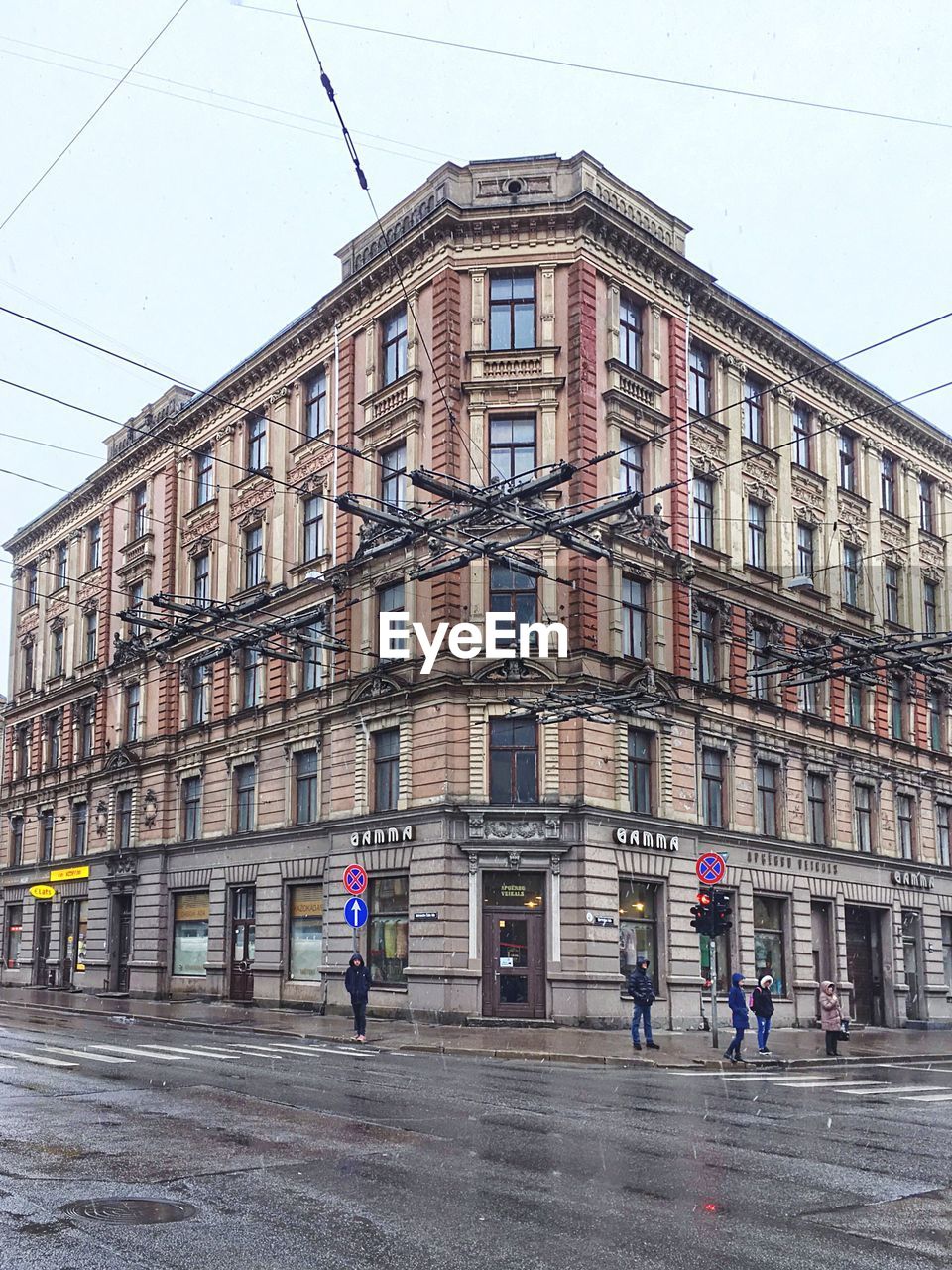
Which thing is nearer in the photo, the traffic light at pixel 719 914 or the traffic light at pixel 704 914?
the traffic light at pixel 719 914

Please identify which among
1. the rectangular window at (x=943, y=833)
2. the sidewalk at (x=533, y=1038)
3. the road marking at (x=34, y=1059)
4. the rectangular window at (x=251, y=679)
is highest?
the rectangular window at (x=251, y=679)

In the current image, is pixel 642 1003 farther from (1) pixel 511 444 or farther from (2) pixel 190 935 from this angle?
(2) pixel 190 935

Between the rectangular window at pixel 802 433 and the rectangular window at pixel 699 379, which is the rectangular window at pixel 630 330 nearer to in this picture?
the rectangular window at pixel 699 379

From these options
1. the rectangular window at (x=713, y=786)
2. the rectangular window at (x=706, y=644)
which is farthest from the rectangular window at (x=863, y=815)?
the rectangular window at (x=706, y=644)

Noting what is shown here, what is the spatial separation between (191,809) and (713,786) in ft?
56.1

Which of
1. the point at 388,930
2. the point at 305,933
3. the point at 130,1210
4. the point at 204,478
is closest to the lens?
the point at 130,1210

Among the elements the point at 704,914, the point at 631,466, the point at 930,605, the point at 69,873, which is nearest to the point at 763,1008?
the point at 704,914

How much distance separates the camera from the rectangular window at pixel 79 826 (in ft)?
156

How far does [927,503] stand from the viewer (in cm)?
4516

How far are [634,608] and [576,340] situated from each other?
678 centimetres

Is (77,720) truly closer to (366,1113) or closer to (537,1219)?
(366,1113)

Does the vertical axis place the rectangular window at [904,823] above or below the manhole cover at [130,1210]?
above

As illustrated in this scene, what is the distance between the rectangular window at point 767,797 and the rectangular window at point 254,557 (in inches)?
616

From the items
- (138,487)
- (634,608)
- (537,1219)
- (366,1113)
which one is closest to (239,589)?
(138,487)
